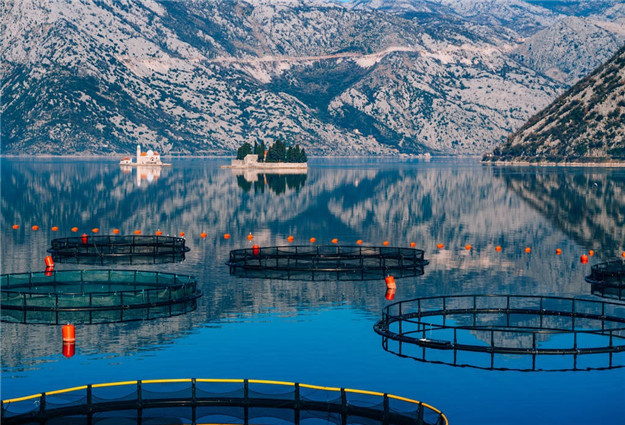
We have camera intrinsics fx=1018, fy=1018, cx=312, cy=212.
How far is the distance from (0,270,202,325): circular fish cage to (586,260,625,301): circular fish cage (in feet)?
115

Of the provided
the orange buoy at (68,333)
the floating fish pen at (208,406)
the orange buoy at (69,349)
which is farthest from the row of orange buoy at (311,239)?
the floating fish pen at (208,406)

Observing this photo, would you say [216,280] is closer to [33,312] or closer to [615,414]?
[33,312]

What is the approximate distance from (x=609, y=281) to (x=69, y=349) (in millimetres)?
48163

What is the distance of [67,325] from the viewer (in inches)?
2712

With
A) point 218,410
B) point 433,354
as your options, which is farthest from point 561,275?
point 218,410

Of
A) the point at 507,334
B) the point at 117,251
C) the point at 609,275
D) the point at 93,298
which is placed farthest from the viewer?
the point at 117,251

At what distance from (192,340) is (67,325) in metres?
8.63

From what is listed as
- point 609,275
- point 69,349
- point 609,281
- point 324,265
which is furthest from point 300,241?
point 69,349

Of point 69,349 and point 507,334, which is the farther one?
point 507,334

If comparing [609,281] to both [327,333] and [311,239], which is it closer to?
[327,333]

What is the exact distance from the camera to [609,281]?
90.0 metres

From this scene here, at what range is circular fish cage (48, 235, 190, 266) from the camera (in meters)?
104

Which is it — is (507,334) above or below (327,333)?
below

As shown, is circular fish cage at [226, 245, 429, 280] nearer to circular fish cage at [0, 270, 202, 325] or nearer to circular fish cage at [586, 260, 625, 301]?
circular fish cage at [0, 270, 202, 325]
